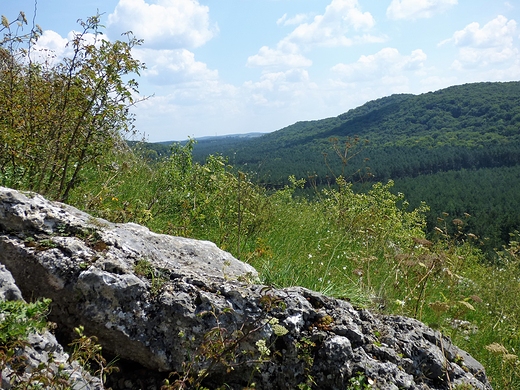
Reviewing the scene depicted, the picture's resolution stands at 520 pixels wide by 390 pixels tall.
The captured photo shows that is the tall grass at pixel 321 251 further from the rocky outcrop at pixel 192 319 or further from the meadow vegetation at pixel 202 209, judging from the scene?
the rocky outcrop at pixel 192 319

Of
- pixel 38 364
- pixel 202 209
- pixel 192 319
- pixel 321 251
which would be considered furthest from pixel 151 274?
pixel 321 251

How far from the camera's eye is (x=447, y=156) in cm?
12356

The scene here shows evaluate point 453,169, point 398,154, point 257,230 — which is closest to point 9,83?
point 257,230

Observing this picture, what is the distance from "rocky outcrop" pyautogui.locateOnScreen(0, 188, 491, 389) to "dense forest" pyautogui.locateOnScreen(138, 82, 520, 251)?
34.2 feet

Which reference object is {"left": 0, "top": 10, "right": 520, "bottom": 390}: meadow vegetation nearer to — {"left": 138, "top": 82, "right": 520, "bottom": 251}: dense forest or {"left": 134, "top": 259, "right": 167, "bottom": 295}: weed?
{"left": 134, "top": 259, "right": 167, "bottom": 295}: weed

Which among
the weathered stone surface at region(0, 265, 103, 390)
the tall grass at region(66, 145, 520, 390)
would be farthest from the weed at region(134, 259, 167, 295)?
Result: the tall grass at region(66, 145, 520, 390)

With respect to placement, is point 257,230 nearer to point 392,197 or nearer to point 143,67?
point 143,67

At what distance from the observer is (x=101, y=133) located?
4.55 meters

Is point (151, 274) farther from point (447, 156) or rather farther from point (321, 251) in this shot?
point (447, 156)

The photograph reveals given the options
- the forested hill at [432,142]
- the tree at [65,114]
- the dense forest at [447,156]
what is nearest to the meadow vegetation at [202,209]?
the tree at [65,114]

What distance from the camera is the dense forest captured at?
2744 inches

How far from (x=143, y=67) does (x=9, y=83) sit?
149 cm

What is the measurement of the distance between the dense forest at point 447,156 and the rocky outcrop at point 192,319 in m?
10.4

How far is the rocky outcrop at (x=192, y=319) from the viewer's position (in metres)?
2.43
